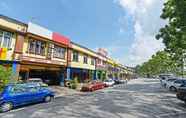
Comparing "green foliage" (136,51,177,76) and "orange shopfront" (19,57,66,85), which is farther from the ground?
"green foliage" (136,51,177,76)

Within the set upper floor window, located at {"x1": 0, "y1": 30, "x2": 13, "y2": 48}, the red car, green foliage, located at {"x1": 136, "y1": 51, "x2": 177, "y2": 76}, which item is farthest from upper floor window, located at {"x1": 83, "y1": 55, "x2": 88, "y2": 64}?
upper floor window, located at {"x1": 0, "y1": 30, "x2": 13, "y2": 48}

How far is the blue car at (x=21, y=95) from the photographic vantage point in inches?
541

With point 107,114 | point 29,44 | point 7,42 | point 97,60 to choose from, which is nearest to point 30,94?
point 107,114

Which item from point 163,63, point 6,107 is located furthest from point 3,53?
point 163,63

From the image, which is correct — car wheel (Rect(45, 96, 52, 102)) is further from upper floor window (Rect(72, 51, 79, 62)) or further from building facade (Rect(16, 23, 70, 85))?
upper floor window (Rect(72, 51, 79, 62))

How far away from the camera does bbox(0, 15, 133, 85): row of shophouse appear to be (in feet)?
71.1

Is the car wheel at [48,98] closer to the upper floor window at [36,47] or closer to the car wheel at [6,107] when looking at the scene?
the car wheel at [6,107]

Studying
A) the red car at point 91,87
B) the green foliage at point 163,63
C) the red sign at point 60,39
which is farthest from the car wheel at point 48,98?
the green foliage at point 163,63

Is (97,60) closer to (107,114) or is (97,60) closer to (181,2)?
(181,2)

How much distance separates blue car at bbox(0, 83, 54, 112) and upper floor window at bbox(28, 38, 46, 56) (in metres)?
8.95

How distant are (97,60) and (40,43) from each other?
76.6ft

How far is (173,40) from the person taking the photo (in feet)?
89.1

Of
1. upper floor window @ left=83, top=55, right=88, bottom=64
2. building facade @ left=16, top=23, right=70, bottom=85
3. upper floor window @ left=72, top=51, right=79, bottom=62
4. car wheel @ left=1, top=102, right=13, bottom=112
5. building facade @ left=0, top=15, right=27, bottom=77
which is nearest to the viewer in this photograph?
car wheel @ left=1, top=102, right=13, bottom=112

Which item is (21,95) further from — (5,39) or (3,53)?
(5,39)
